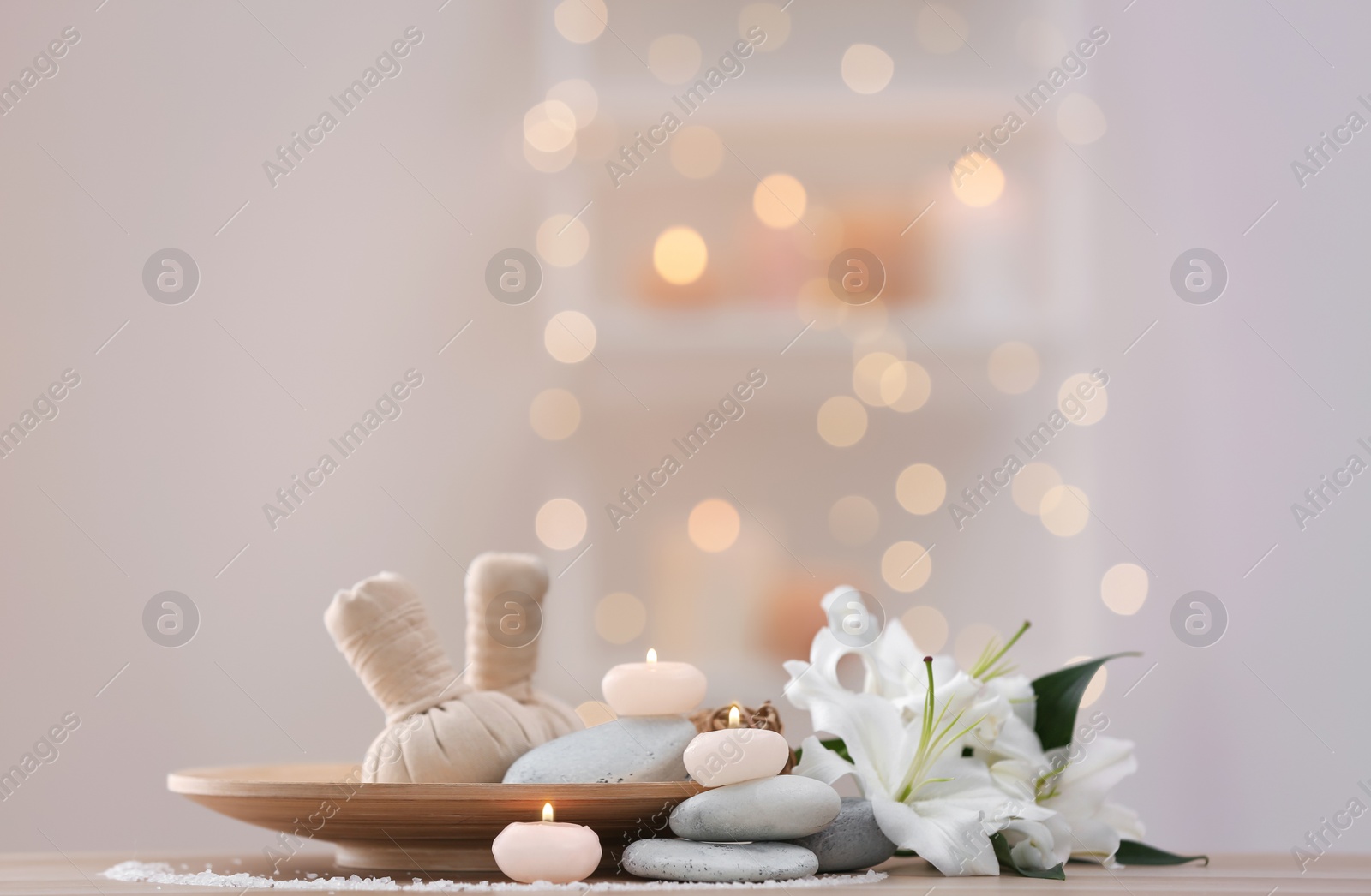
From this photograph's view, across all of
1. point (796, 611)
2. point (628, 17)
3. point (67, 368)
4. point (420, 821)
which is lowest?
point (420, 821)

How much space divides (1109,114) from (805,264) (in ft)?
1.78

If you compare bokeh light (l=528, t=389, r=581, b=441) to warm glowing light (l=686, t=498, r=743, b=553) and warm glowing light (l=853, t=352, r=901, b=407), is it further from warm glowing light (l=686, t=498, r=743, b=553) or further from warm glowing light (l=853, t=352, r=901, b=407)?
warm glowing light (l=853, t=352, r=901, b=407)

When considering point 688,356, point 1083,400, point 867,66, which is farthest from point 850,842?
point 867,66

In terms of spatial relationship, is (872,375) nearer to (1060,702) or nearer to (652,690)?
(1060,702)

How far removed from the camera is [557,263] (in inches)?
62.1

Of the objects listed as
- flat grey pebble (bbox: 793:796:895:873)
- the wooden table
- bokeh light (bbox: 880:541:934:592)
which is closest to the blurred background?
bokeh light (bbox: 880:541:934:592)

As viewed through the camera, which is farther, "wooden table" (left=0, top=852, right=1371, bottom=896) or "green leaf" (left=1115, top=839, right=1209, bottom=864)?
"green leaf" (left=1115, top=839, right=1209, bottom=864)

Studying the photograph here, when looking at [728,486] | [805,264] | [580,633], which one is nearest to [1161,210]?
[805,264]

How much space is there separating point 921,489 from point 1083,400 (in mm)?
274

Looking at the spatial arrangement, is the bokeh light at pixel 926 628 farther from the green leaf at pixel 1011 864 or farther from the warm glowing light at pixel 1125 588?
the green leaf at pixel 1011 864

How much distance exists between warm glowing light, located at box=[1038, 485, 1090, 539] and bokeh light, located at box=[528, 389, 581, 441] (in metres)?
A: 0.72

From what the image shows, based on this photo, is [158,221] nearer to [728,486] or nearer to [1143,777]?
[728,486]

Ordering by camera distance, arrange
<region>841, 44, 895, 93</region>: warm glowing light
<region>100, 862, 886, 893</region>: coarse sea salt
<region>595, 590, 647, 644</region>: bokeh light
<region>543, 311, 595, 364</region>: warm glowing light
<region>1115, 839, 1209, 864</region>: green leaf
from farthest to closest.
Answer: <region>841, 44, 895, 93</region>: warm glowing light → <region>595, 590, 647, 644</region>: bokeh light → <region>543, 311, 595, 364</region>: warm glowing light → <region>1115, 839, 1209, 864</region>: green leaf → <region>100, 862, 886, 893</region>: coarse sea salt

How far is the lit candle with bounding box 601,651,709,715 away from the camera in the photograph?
0.65 m
